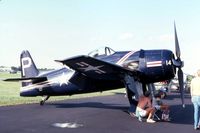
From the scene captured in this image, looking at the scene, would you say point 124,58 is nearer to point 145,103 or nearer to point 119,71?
point 119,71

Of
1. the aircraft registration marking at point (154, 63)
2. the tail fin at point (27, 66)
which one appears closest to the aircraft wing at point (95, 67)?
the aircraft registration marking at point (154, 63)

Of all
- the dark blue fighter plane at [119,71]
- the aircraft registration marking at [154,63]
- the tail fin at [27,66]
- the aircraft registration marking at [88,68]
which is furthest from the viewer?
the tail fin at [27,66]

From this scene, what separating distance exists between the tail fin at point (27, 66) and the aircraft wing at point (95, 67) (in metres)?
5.91

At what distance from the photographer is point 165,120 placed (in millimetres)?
11875

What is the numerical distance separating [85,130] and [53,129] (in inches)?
37.7

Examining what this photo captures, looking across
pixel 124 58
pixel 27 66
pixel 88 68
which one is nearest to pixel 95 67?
pixel 88 68

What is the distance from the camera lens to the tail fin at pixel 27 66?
18.3 m

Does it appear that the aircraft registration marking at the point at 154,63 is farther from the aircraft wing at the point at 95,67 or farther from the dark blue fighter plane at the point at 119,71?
the aircraft wing at the point at 95,67

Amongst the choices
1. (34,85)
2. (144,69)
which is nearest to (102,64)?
(144,69)

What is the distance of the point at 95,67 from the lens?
12.1 m

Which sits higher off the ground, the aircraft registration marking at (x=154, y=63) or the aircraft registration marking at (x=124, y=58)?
the aircraft registration marking at (x=124, y=58)

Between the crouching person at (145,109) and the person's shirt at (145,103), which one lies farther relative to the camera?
the person's shirt at (145,103)

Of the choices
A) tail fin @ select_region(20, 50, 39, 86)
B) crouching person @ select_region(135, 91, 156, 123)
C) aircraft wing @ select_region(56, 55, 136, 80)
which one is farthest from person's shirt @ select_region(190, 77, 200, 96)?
tail fin @ select_region(20, 50, 39, 86)

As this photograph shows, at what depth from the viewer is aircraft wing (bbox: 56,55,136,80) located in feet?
36.4
